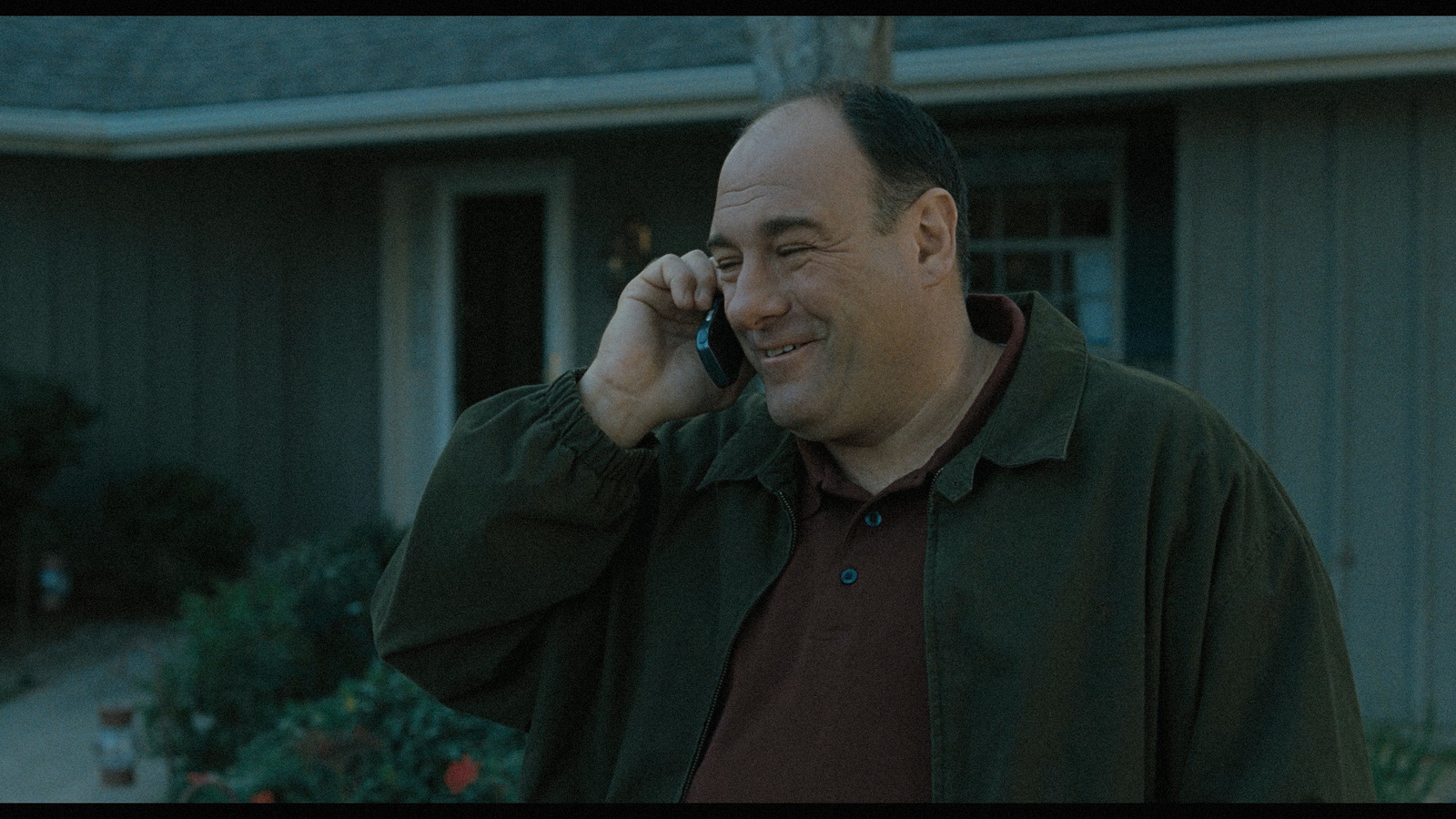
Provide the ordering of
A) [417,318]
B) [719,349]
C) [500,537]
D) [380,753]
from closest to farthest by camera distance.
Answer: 1. [500,537]
2. [719,349]
3. [380,753]
4. [417,318]

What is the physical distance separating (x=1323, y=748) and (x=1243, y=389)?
423 centimetres

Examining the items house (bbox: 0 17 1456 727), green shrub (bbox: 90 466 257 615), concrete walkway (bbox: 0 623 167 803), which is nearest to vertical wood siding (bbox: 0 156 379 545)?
house (bbox: 0 17 1456 727)

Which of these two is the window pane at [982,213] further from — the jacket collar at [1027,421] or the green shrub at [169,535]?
the jacket collar at [1027,421]

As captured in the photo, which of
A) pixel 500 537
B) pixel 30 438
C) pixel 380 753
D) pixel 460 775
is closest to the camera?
pixel 500 537

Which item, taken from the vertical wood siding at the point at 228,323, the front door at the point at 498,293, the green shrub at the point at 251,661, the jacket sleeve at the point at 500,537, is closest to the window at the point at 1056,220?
the front door at the point at 498,293

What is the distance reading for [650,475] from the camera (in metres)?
2.16

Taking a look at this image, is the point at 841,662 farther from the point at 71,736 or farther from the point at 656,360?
the point at 71,736

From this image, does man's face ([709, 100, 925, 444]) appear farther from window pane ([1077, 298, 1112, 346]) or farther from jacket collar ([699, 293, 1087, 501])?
window pane ([1077, 298, 1112, 346])

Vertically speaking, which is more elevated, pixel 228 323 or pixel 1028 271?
pixel 1028 271

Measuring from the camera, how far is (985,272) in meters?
6.77

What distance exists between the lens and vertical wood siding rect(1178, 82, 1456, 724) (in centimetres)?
519

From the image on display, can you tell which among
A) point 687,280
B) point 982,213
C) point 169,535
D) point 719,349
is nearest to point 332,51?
point 169,535

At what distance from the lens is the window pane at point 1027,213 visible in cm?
660

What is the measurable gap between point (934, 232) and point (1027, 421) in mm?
318
